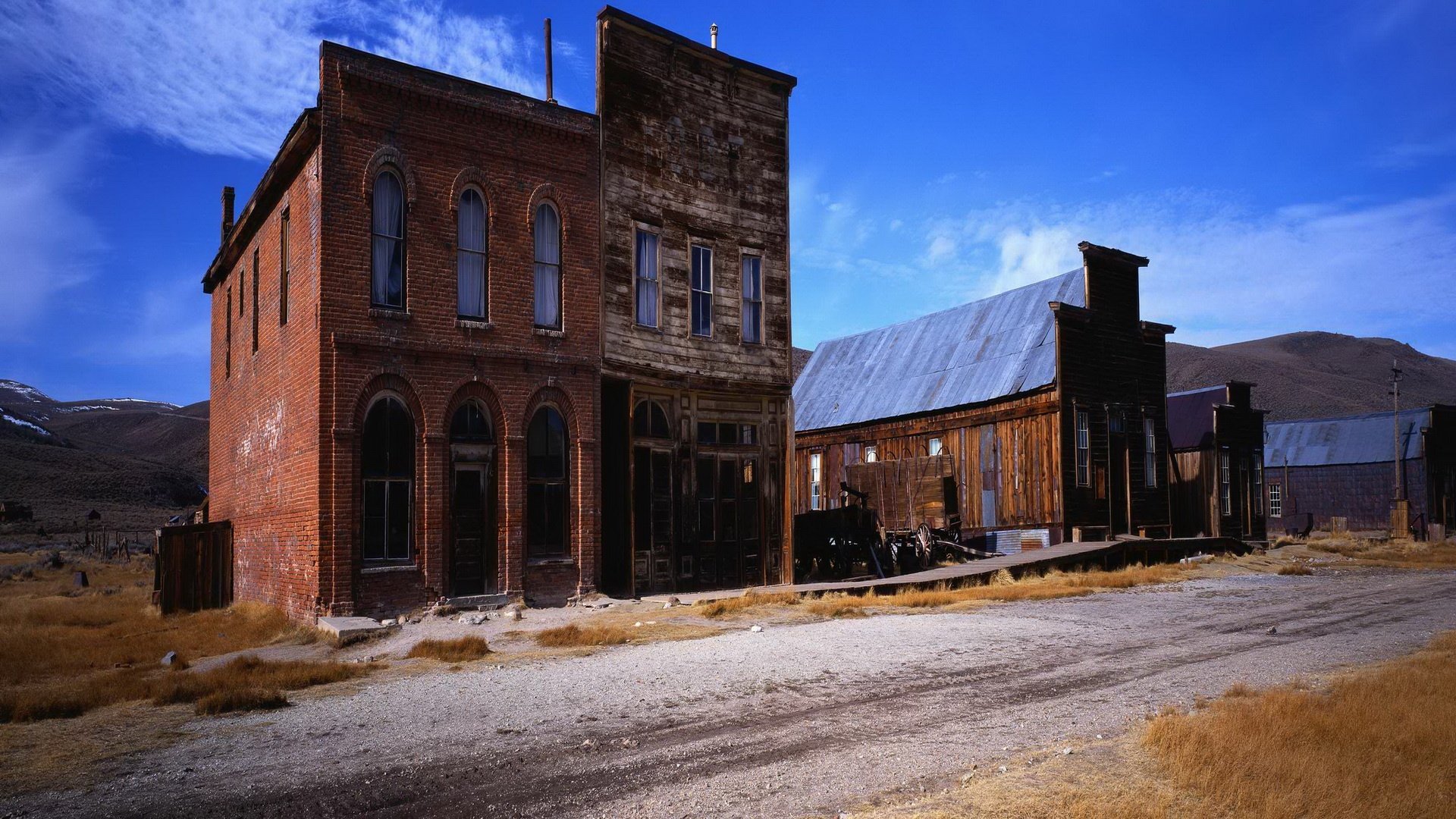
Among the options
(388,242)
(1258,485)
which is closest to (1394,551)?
(1258,485)

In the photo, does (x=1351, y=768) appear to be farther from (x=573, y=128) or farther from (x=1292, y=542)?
(x=1292, y=542)

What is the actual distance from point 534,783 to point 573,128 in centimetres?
1414

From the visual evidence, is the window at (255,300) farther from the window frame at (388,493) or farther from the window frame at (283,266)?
the window frame at (388,493)

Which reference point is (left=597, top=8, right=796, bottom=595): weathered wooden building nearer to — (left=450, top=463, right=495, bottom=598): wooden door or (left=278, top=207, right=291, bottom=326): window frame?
(left=450, top=463, right=495, bottom=598): wooden door

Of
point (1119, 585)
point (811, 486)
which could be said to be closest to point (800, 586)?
point (1119, 585)

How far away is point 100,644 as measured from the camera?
1446 centimetres

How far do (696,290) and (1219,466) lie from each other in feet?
77.7

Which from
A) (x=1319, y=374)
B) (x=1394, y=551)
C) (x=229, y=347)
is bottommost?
(x=1394, y=551)

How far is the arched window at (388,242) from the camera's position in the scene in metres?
16.0

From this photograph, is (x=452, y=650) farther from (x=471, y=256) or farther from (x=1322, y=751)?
(x=1322, y=751)

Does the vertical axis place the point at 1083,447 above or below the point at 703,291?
below

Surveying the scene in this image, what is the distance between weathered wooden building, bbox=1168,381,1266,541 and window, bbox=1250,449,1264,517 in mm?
29

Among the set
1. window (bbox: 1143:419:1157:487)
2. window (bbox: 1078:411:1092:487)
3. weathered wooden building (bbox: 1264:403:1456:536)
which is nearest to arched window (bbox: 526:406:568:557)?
window (bbox: 1078:411:1092:487)

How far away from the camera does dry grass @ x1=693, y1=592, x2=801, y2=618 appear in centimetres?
1609
